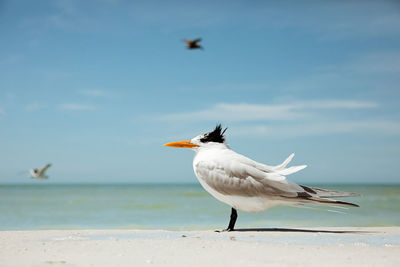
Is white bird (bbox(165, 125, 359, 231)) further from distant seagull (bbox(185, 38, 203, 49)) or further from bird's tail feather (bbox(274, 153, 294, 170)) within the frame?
distant seagull (bbox(185, 38, 203, 49))

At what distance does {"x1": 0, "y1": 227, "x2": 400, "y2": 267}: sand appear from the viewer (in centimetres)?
382

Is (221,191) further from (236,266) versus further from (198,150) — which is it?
(236,266)

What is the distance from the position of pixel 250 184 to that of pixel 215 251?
59.5 inches

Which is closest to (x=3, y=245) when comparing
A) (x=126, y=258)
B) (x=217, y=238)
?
(x=126, y=258)

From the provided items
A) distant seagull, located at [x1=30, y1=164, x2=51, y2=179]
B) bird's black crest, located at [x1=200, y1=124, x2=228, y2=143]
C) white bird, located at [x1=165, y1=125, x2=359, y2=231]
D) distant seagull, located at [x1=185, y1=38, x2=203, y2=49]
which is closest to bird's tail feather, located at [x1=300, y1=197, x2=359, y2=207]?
white bird, located at [x1=165, y1=125, x2=359, y2=231]

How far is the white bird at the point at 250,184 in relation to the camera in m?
5.57

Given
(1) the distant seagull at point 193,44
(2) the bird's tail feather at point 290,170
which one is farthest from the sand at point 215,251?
(1) the distant seagull at point 193,44

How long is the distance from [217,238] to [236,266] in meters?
1.48

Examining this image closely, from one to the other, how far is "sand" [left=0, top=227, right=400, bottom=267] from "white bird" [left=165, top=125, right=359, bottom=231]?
431 millimetres

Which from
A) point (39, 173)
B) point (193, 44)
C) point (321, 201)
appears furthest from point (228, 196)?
point (39, 173)

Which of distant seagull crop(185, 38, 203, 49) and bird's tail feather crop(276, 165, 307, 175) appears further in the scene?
distant seagull crop(185, 38, 203, 49)

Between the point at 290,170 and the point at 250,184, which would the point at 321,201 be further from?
the point at 250,184

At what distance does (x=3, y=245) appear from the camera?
15.9 ft

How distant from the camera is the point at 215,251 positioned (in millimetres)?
4254
